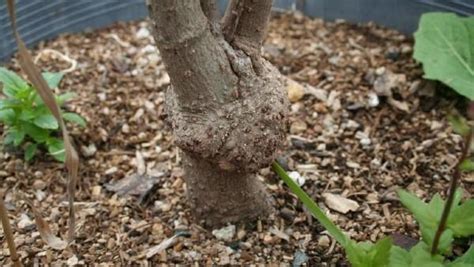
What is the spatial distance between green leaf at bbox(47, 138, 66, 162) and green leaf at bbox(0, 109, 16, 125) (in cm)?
9

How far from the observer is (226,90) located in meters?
1.05

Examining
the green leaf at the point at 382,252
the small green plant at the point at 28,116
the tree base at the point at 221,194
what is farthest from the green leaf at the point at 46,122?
the green leaf at the point at 382,252

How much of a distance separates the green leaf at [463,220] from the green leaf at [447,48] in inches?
18.6

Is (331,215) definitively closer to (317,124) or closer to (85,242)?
(317,124)

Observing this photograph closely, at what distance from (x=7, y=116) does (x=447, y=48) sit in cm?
103

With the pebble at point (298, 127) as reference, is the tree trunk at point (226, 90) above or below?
above

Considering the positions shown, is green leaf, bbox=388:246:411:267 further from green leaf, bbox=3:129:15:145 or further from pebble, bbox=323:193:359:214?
green leaf, bbox=3:129:15:145

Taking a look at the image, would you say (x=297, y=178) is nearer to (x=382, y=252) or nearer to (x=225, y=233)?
(x=225, y=233)

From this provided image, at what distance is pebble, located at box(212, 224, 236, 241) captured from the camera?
126cm

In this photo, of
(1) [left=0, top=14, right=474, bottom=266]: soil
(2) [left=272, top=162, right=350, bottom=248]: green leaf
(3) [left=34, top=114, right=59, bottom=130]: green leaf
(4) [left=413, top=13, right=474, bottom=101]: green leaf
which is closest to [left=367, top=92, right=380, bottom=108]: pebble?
(1) [left=0, top=14, right=474, bottom=266]: soil

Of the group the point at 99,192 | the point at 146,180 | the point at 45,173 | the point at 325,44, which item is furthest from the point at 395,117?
the point at 45,173

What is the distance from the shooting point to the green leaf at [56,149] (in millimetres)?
1388

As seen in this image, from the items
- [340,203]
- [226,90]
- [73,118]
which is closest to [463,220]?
[340,203]

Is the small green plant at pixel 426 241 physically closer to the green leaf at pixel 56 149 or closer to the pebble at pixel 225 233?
the pebble at pixel 225 233
